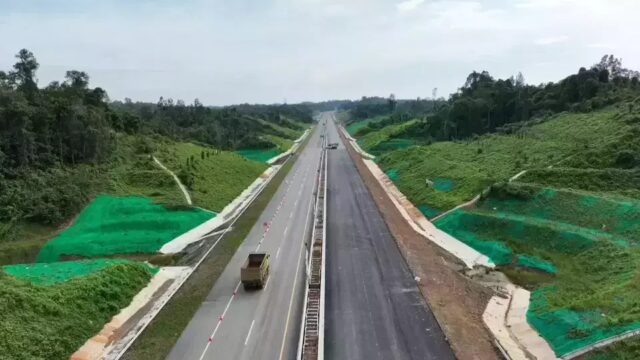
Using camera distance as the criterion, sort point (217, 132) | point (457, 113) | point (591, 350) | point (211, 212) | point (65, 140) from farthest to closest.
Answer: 1. point (217, 132)
2. point (457, 113)
3. point (65, 140)
4. point (211, 212)
5. point (591, 350)

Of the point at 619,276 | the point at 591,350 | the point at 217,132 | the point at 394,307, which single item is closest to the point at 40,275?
the point at 394,307

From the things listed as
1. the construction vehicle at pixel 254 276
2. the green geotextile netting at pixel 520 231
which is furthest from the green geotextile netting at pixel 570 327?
the construction vehicle at pixel 254 276

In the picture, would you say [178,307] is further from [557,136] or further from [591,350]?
[557,136]

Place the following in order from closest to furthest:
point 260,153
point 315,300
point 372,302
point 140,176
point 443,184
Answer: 1. point 372,302
2. point 315,300
3. point 443,184
4. point 140,176
5. point 260,153

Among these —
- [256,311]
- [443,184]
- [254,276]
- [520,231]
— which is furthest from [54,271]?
[443,184]

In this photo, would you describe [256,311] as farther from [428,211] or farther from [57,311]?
[428,211]
